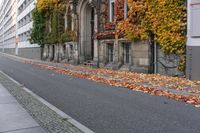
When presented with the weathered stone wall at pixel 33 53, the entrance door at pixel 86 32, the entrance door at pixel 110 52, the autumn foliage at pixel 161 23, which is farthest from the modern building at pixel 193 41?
the weathered stone wall at pixel 33 53

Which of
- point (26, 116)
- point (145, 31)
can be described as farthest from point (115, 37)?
point (26, 116)

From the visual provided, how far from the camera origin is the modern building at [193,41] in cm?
1566

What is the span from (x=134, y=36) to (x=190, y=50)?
565 cm

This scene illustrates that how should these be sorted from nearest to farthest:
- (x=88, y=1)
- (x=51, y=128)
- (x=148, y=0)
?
(x=51, y=128) < (x=148, y=0) < (x=88, y=1)

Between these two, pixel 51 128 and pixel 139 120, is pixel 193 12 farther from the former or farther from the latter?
pixel 51 128

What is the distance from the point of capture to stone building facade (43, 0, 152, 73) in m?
21.9

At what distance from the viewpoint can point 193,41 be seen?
16.0 metres

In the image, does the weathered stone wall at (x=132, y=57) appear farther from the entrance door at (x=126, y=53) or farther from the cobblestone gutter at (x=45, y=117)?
the cobblestone gutter at (x=45, y=117)

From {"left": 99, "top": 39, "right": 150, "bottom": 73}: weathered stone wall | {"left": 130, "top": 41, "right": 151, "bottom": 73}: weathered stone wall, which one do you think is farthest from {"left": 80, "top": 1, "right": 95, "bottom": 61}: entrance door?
{"left": 130, "top": 41, "right": 151, "bottom": 73}: weathered stone wall

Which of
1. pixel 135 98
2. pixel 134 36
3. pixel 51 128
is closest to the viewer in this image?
pixel 51 128

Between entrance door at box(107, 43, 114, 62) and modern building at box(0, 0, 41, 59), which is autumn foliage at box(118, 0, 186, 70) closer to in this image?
entrance door at box(107, 43, 114, 62)

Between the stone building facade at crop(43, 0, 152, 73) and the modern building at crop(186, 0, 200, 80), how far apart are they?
4.19 metres

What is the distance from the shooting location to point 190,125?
7348 millimetres

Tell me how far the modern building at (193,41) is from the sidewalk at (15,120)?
8.61 m
